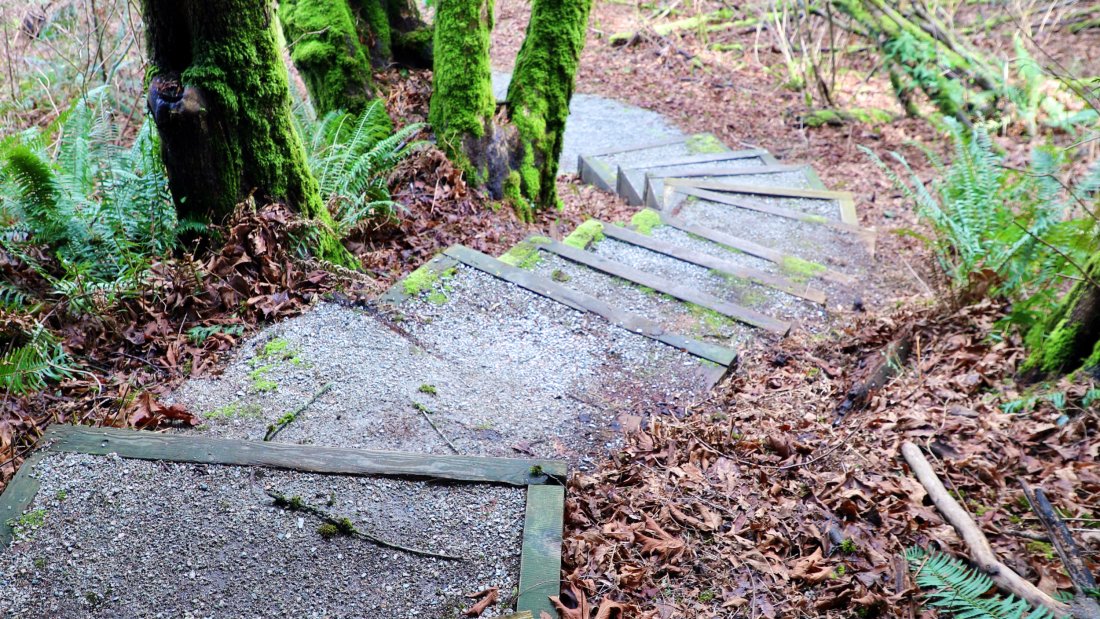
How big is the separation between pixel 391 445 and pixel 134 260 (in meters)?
1.77

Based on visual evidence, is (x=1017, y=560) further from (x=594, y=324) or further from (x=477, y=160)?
(x=477, y=160)

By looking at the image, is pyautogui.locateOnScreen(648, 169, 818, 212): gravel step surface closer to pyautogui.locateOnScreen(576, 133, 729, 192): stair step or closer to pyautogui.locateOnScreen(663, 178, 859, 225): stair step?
pyautogui.locateOnScreen(663, 178, 859, 225): stair step

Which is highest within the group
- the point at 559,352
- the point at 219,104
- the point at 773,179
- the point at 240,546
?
the point at 219,104

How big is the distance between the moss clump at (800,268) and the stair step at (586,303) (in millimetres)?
1694

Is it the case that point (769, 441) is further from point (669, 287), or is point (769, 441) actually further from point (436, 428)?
point (669, 287)

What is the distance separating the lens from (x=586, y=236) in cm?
536

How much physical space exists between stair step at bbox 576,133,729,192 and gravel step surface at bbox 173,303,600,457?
15.5 ft

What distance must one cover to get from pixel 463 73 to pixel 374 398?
3204 millimetres

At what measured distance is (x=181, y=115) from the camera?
3361 mm

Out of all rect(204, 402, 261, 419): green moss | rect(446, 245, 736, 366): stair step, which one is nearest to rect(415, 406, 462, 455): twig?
rect(204, 402, 261, 419): green moss

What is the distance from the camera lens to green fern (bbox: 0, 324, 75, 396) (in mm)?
2809

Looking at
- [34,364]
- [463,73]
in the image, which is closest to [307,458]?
[34,364]

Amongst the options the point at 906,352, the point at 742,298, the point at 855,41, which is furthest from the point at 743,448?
the point at 855,41

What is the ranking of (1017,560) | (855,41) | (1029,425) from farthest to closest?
(855,41) < (1029,425) < (1017,560)
